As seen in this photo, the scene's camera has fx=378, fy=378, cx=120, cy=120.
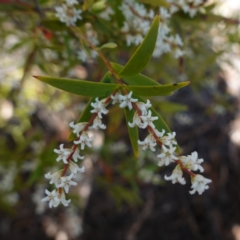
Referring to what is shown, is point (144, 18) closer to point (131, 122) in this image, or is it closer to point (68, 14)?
point (68, 14)

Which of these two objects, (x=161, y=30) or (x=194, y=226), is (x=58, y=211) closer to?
(x=194, y=226)

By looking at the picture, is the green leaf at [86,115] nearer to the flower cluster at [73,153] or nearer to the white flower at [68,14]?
the flower cluster at [73,153]

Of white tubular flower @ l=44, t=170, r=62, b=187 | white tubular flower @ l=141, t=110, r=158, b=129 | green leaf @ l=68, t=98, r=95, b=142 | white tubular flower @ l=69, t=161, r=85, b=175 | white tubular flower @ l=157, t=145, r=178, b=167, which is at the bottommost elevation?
white tubular flower @ l=44, t=170, r=62, b=187

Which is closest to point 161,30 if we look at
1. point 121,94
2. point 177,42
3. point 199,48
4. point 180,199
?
point 177,42

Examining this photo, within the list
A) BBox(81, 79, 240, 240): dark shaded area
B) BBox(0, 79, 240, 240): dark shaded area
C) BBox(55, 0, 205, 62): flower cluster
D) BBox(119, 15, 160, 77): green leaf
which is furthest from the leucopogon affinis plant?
BBox(81, 79, 240, 240): dark shaded area

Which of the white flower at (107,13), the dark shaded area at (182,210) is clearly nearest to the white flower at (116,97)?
the white flower at (107,13)

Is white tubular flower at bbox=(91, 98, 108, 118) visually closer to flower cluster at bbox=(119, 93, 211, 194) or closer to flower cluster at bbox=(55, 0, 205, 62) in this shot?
flower cluster at bbox=(119, 93, 211, 194)
